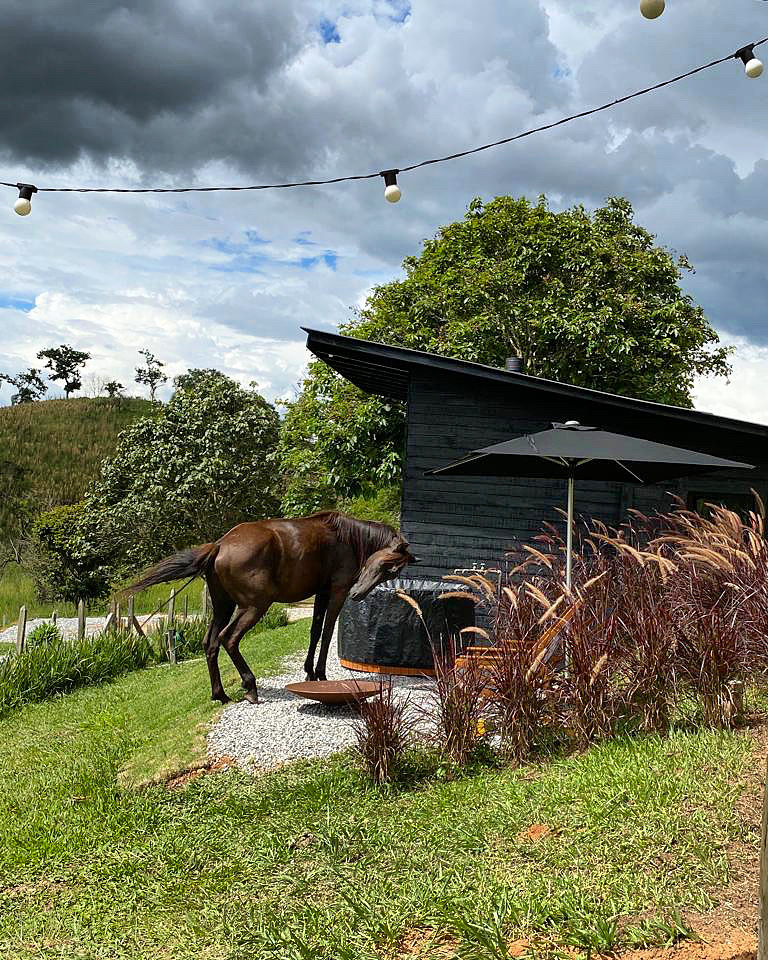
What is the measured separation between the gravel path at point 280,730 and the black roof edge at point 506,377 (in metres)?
4.83

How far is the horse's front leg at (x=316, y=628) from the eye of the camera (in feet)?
28.2

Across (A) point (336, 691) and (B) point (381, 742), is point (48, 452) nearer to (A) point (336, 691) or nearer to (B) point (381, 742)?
(A) point (336, 691)

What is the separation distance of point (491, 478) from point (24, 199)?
23.0 ft

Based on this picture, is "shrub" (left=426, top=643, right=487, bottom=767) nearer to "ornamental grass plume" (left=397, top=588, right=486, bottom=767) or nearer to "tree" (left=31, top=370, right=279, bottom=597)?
"ornamental grass plume" (left=397, top=588, right=486, bottom=767)

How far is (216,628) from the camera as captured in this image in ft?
27.2

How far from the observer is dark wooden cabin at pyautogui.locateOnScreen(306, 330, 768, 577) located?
12.1 metres

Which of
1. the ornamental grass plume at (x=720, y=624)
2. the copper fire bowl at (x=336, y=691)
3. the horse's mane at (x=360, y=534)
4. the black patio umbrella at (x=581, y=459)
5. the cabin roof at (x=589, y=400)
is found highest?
the cabin roof at (x=589, y=400)

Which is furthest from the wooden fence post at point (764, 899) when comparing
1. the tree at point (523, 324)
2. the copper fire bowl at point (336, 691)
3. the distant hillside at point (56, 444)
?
the distant hillside at point (56, 444)

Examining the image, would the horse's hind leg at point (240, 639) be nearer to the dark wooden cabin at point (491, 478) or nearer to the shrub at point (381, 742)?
the shrub at point (381, 742)

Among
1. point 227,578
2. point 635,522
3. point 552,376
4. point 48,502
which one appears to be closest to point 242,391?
point 552,376

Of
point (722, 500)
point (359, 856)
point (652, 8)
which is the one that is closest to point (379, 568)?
point (359, 856)

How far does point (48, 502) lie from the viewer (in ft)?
102

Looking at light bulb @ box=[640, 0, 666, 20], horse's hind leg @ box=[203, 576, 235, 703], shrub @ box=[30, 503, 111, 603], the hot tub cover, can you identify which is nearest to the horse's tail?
horse's hind leg @ box=[203, 576, 235, 703]

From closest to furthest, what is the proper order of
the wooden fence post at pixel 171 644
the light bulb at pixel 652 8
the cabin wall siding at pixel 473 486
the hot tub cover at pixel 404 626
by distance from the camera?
the light bulb at pixel 652 8 → the hot tub cover at pixel 404 626 → the cabin wall siding at pixel 473 486 → the wooden fence post at pixel 171 644
